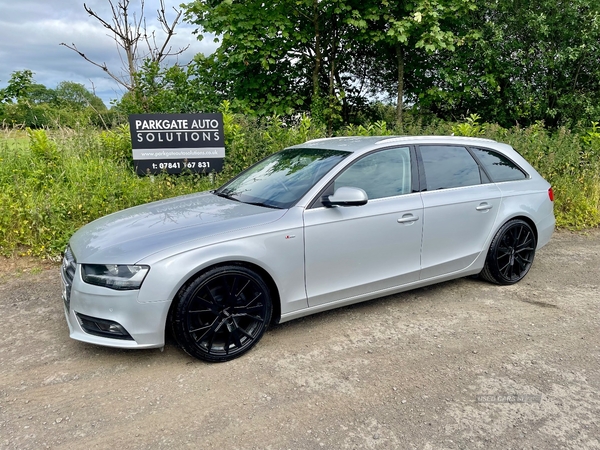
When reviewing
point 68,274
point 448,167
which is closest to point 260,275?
point 68,274

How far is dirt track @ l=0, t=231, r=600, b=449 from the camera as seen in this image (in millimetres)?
2480

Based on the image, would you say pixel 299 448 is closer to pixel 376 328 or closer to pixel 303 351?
pixel 303 351

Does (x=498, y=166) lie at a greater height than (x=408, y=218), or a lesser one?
greater

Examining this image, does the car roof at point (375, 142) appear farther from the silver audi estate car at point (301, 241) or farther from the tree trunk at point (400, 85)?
the tree trunk at point (400, 85)

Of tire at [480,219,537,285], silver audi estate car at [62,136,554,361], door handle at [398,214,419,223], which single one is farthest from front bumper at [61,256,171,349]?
tire at [480,219,537,285]

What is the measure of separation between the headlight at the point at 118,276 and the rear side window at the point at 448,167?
2.64 metres

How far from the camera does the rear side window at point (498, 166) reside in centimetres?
467

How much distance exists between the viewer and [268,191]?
3.89 metres

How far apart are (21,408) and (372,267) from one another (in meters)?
2.64

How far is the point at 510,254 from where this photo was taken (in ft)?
15.4

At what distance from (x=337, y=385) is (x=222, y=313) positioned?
0.92 meters

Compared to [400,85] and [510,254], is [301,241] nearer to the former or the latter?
[510,254]

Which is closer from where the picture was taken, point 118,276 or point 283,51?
point 118,276

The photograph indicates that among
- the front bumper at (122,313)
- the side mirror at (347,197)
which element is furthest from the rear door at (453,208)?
the front bumper at (122,313)
